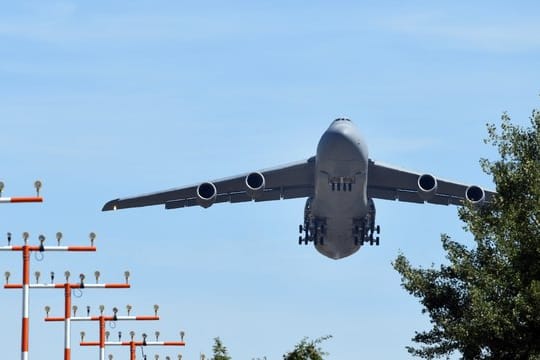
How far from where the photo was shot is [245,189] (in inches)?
2616

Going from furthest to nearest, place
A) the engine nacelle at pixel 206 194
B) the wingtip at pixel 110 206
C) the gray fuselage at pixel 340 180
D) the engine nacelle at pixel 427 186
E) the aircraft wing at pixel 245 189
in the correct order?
the wingtip at pixel 110 206 < the aircraft wing at pixel 245 189 < the engine nacelle at pixel 206 194 < the engine nacelle at pixel 427 186 < the gray fuselage at pixel 340 180

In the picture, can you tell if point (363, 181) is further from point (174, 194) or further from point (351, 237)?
point (174, 194)

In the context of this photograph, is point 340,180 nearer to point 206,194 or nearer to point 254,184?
point 254,184

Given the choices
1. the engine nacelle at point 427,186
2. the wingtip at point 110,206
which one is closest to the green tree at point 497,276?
the engine nacelle at point 427,186

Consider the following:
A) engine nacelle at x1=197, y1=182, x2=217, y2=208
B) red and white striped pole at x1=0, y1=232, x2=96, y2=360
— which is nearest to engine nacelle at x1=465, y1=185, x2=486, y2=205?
engine nacelle at x1=197, y1=182, x2=217, y2=208

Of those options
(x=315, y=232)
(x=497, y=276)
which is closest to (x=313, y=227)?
(x=315, y=232)

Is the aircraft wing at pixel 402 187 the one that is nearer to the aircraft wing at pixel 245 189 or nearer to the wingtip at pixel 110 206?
the aircraft wing at pixel 245 189

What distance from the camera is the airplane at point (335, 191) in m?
59.6

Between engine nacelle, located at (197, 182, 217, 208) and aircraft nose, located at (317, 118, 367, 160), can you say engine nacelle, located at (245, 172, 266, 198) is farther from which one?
aircraft nose, located at (317, 118, 367, 160)

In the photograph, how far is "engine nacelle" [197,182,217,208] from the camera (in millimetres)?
64000

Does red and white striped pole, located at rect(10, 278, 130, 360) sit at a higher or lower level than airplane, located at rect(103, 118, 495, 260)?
lower

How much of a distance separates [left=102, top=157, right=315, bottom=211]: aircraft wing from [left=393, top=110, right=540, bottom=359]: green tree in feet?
81.7

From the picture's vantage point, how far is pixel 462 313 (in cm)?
4166

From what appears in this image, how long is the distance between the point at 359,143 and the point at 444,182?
11.4m
